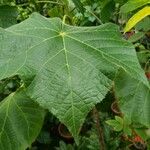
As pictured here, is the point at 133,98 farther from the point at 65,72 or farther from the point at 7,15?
the point at 7,15

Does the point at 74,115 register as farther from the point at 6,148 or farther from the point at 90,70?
the point at 6,148

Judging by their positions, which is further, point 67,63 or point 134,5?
point 134,5

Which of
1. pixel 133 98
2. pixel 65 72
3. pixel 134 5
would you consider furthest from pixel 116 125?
pixel 65 72

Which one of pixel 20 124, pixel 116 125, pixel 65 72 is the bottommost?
pixel 116 125

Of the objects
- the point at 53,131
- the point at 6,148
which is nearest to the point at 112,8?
the point at 6,148

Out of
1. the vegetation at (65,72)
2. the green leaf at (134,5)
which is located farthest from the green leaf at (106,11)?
the green leaf at (134,5)

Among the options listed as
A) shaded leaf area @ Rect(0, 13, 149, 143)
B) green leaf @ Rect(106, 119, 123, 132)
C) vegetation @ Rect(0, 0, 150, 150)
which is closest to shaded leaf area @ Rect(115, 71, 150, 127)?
vegetation @ Rect(0, 0, 150, 150)

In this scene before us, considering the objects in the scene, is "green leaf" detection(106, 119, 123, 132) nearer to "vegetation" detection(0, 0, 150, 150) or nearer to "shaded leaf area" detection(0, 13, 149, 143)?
"vegetation" detection(0, 0, 150, 150)
